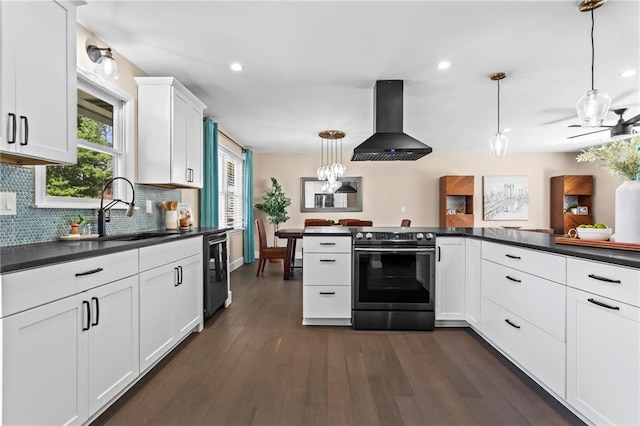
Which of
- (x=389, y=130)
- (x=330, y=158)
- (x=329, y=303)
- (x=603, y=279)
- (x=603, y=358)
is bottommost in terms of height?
(x=329, y=303)

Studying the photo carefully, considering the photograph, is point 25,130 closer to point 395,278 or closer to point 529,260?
point 395,278

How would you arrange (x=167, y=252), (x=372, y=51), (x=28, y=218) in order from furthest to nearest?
(x=372, y=51) → (x=167, y=252) → (x=28, y=218)

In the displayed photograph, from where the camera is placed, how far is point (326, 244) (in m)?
3.05

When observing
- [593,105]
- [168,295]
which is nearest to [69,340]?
[168,295]

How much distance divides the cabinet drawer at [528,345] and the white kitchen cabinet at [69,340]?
238cm

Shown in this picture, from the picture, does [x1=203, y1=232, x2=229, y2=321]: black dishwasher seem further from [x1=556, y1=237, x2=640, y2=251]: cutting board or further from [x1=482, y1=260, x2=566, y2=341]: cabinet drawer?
[x1=556, y1=237, x2=640, y2=251]: cutting board

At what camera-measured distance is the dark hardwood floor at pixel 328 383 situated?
5.59 feet

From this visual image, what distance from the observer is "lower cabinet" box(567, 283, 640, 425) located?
131 centimetres

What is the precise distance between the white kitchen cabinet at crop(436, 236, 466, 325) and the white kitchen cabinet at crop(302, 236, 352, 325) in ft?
2.74

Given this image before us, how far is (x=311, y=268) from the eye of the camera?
3070mm

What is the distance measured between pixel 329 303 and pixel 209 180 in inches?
100

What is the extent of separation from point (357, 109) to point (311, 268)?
7.79ft

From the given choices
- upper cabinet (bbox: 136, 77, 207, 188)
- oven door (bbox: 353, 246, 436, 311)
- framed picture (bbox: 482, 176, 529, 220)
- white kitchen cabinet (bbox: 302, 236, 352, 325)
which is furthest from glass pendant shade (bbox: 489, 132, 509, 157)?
framed picture (bbox: 482, 176, 529, 220)

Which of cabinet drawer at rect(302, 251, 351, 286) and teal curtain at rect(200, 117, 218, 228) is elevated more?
teal curtain at rect(200, 117, 218, 228)
